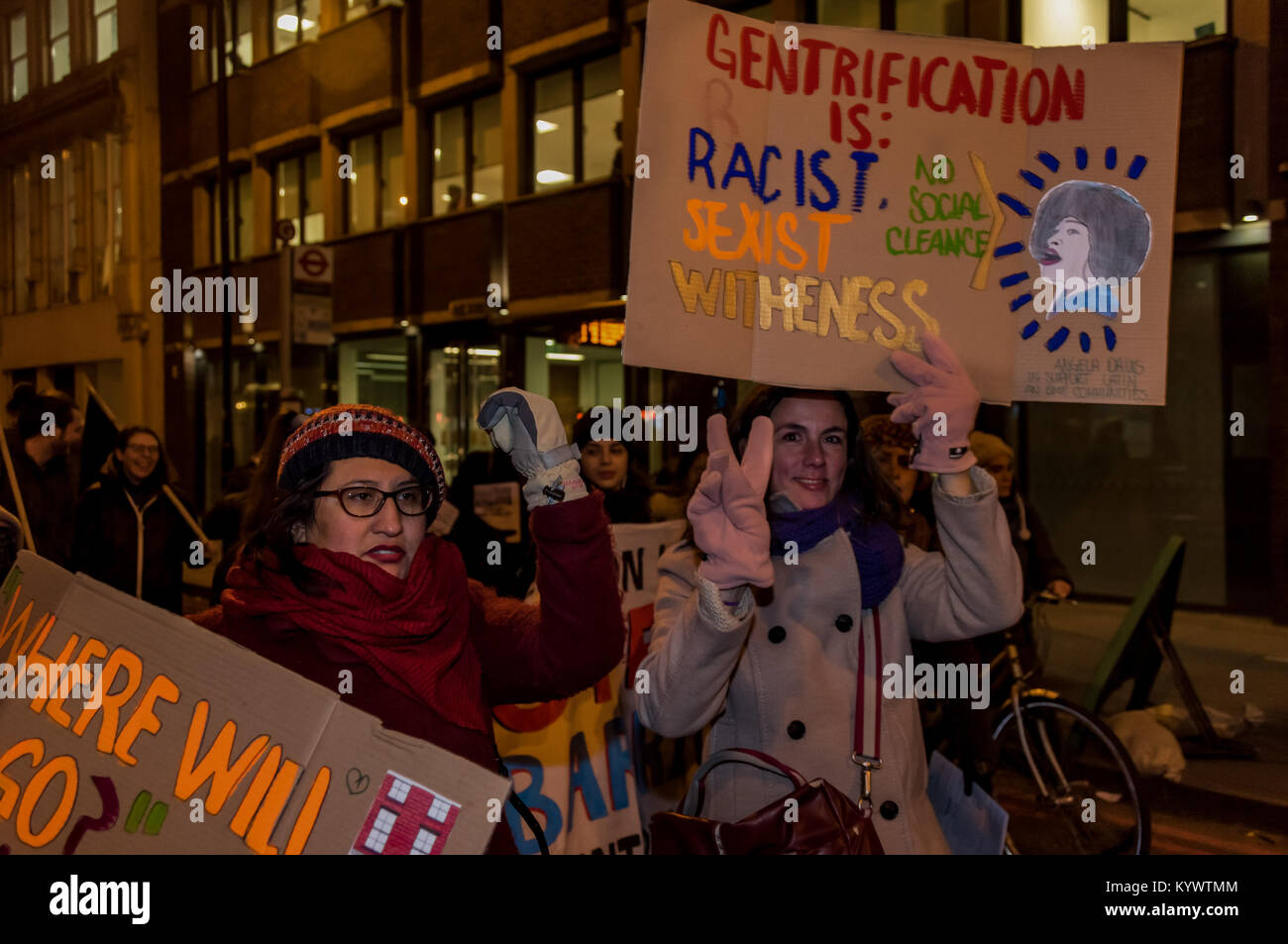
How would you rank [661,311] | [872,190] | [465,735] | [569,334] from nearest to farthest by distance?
[465,735] < [661,311] < [872,190] < [569,334]

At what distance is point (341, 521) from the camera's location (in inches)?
86.2

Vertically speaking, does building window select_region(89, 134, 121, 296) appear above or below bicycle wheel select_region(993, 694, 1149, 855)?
above

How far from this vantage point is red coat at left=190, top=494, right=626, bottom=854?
2.05 meters

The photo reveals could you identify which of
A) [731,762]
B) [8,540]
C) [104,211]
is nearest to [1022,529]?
[731,762]

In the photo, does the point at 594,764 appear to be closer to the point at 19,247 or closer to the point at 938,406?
the point at 938,406

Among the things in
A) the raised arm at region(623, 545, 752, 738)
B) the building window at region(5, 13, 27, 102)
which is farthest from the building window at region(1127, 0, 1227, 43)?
the building window at region(5, 13, 27, 102)

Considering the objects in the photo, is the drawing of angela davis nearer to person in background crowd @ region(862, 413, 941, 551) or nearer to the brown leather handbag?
the brown leather handbag

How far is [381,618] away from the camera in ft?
6.73

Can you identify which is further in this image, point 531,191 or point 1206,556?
point 531,191

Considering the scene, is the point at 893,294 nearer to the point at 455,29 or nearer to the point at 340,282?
the point at 455,29

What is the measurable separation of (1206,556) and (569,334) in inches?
352

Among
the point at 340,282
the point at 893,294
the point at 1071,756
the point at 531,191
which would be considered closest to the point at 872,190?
the point at 893,294

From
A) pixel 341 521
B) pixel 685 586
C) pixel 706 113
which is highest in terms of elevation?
pixel 706 113

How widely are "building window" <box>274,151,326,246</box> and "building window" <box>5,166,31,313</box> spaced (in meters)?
9.57
